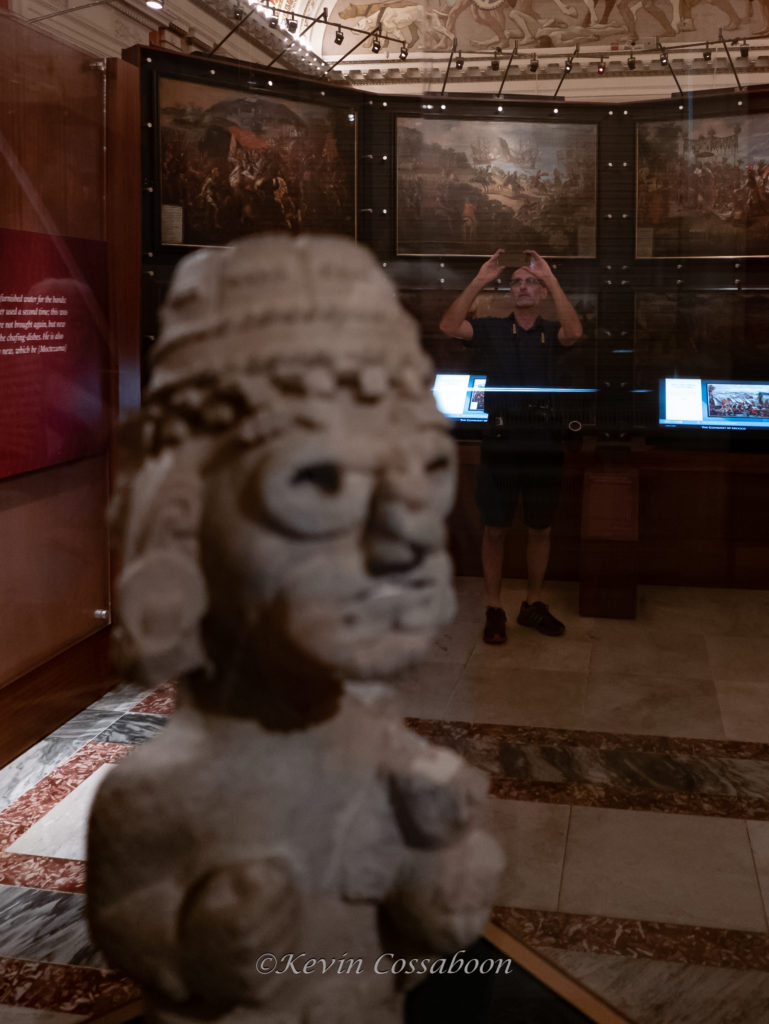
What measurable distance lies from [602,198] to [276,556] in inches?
80.4

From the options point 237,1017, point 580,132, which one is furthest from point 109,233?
point 237,1017

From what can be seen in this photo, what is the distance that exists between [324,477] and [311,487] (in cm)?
2

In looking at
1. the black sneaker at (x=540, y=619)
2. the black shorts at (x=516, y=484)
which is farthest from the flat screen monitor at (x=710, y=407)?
the black sneaker at (x=540, y=619)

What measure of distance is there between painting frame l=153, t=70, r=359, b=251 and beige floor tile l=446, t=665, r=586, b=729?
141 centimetres

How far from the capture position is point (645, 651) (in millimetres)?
3127

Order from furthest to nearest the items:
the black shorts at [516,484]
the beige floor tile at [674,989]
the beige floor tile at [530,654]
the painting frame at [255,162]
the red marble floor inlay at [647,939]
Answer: the beige floor tile at [530,654] < the black shorts at [516,484] < the painting frame at [255,162] < the red marble floor inlay at [647,939] < the beige floor tile at [674,989]

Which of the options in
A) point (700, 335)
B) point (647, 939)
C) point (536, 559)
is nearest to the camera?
point (647, 939)

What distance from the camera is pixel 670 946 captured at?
8.01 ft

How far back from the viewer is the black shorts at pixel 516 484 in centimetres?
283

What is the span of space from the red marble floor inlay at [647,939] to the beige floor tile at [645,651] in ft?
2.68

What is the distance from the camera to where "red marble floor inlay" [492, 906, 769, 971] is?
2.41 m

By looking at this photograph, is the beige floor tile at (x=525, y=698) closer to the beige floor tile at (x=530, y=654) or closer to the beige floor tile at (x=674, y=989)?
the beige floor tile at (x=530, y=654)

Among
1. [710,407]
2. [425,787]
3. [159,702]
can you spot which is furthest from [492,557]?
[425,787]

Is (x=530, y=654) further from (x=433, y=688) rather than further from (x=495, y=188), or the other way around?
(x=495, y=188)
